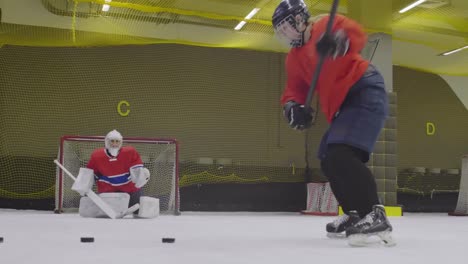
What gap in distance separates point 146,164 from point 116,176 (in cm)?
166

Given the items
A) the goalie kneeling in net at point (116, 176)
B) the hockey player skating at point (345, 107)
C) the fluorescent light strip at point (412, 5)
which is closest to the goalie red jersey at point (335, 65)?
the hockey player skating at point (345, 107)

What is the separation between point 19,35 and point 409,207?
638 cm

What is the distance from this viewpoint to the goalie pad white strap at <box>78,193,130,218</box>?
16.6ft

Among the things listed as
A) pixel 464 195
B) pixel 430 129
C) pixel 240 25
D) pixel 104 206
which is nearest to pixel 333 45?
pixel 104 206

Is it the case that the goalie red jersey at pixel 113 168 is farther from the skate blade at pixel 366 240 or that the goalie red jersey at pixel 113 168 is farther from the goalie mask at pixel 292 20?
the skate blade at pixel 366 240

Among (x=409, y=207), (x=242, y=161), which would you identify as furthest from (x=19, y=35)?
(x=409, y=207)

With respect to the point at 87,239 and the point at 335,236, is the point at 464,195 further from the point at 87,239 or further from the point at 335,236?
the point at 87,239

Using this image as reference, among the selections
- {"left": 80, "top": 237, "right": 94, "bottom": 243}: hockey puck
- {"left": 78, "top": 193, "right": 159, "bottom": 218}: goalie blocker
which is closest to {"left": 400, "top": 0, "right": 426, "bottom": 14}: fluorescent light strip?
{"left": 78, "top": 193, "right": 159, "bottom": 218}: goalie blocker

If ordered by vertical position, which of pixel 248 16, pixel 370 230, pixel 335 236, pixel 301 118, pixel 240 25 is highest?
pixel 248 16

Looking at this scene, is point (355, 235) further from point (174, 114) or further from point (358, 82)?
point (174, 114)

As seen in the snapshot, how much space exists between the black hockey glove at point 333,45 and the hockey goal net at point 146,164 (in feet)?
15.0

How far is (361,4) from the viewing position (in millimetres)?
6684

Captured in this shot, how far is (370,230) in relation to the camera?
6.27ft

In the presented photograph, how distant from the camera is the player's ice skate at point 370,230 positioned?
1.90 meters
